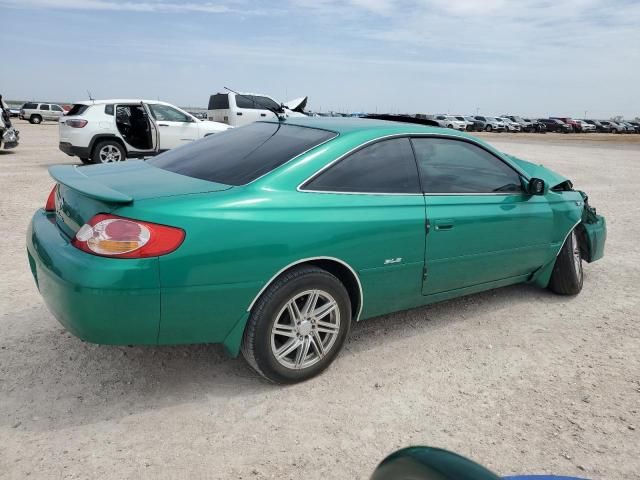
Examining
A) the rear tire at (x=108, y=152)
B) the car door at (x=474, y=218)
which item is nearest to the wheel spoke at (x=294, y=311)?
the car door at (x=474, y=218)

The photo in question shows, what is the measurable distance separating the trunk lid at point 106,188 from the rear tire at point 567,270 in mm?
3067

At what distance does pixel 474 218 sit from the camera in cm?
375

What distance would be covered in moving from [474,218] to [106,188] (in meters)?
2.36

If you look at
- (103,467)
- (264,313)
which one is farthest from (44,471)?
(264,313)

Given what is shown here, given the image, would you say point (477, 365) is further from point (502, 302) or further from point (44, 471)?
point (44, 471)

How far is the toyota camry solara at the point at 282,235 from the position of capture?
8.52 feet

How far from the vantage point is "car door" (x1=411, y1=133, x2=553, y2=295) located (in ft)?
11.8

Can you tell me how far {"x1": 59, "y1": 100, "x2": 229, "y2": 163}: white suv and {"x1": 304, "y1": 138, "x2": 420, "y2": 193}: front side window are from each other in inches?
367

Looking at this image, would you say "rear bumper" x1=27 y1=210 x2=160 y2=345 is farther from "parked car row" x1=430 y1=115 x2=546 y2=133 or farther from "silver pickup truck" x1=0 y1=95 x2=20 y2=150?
"parked car row" x1=430 y1=115 x2=546 y2=133

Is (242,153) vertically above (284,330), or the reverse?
(242,153)

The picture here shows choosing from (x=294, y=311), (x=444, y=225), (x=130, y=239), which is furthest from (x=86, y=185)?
(x=444, y=225)

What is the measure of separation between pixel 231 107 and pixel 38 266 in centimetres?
1393

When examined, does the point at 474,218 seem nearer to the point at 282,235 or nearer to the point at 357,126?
the point at 357,126

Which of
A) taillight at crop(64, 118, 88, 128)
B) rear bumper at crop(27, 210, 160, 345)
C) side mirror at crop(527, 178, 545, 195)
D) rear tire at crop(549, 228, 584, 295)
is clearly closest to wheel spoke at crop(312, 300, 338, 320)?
rear bumper at crop(27, 210, 160, 345)
